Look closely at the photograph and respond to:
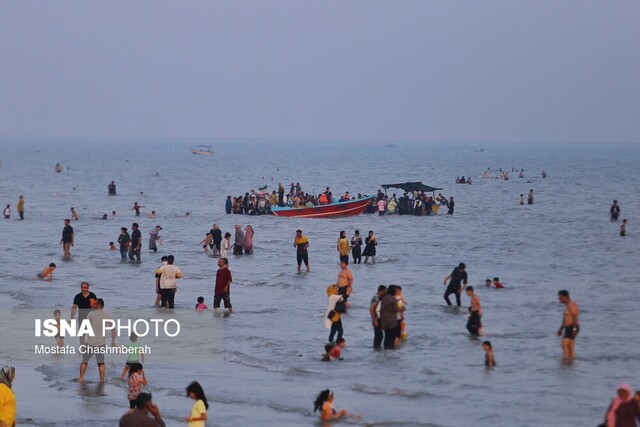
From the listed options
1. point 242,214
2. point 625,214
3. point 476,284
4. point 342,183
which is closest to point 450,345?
point 476,284

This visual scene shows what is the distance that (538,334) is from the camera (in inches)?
941

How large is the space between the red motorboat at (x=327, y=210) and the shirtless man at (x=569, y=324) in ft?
115

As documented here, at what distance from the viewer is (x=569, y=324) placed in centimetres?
1997

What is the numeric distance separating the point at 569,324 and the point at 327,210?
120 ft

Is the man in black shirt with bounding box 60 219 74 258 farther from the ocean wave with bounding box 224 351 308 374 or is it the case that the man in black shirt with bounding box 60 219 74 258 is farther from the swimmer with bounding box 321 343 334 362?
the swimmer with bounding box 321 343 334 362

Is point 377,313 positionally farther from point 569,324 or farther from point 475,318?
point 569,324

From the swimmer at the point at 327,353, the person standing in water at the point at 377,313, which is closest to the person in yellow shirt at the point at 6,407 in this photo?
the swimmer at the point at 327,353

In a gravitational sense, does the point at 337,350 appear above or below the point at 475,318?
below

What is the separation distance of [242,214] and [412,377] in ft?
139

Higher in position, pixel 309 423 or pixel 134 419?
pixel 134 419

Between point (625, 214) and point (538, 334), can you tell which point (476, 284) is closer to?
point (538, 334)

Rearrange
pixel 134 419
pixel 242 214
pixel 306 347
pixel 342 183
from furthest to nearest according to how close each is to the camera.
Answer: pixel 342 183 < pixel 242 214 < pixel 306 347 < pixel 134 419

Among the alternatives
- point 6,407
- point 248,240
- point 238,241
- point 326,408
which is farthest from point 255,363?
point 248,240

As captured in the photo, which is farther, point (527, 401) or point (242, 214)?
point (242, 214)
